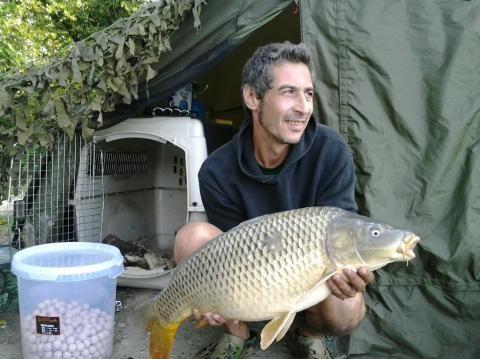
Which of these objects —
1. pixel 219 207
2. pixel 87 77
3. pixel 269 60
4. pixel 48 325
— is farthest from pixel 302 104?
pixel 48 325

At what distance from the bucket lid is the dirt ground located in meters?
0.18

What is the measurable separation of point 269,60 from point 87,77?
79 cm

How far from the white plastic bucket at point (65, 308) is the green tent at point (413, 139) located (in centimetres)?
81

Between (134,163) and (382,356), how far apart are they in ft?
5.22

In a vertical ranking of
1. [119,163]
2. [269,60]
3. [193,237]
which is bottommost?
[193,237]

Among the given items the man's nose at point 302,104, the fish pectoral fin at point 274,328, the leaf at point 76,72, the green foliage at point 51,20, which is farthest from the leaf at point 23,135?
the green foliage at point 51,20

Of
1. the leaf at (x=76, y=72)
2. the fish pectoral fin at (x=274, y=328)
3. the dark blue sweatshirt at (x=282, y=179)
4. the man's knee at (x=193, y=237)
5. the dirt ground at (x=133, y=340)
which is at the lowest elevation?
the dirt ground at (x=133, y=340)

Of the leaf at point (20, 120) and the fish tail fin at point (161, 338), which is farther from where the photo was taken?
the leaf at point (20, 120)

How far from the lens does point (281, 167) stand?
1.52 metres

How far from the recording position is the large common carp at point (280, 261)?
1.05 metres

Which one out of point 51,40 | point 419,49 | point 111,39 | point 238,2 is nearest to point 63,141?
point 111,39

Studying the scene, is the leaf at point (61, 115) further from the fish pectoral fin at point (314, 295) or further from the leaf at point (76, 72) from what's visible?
the fish pectoral fin at point (314, 295)

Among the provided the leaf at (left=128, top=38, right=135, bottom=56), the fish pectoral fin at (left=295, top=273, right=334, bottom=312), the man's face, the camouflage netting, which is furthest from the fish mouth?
the leaf at (left=128, top=38, right=135, bottom=56)

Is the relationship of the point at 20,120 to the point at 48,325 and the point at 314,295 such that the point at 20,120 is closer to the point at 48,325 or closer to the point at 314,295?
the point at 48,325
